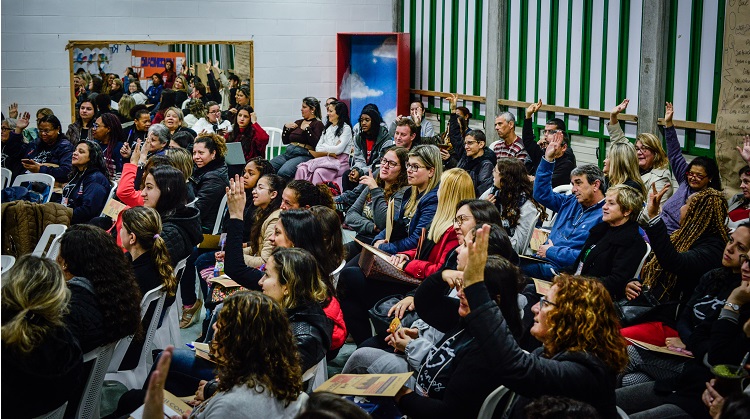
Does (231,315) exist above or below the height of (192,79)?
below

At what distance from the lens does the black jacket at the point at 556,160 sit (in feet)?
22.2

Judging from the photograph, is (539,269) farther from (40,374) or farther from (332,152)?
(332,152)

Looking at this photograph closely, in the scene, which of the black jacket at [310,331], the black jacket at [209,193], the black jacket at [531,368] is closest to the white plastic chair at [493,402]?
the black jacket at [531,368]

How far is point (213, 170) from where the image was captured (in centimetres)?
630

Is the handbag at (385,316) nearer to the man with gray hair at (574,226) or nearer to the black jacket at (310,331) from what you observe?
the black jacket at (310,331)

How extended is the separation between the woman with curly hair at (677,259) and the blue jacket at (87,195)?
3.79 m

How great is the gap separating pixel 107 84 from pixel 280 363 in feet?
27.9

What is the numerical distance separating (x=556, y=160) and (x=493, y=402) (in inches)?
178

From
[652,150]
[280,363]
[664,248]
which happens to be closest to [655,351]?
[664,248]

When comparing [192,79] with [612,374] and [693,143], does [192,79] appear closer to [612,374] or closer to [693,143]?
[693,143]

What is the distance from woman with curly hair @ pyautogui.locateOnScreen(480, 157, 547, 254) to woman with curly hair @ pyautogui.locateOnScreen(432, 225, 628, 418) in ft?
8.35

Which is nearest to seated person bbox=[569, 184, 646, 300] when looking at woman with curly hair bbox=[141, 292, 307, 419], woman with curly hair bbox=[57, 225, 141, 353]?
woman with curly hair bbox=[141, 292, 307, 419]

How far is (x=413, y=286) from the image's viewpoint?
4.49 meters

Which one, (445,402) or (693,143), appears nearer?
(445,402)
